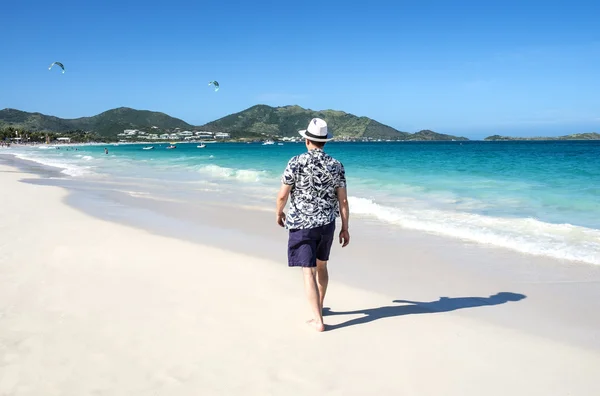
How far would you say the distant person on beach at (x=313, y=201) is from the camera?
13.4 feet

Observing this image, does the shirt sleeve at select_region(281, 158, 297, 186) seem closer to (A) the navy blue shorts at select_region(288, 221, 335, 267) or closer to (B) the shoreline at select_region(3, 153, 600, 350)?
(A) the navy blue shorts at select_region(288, 221, 335, 267)

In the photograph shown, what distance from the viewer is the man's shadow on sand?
466 cm

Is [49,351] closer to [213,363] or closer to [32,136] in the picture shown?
[213,363]

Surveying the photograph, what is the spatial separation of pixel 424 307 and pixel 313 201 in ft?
5.91

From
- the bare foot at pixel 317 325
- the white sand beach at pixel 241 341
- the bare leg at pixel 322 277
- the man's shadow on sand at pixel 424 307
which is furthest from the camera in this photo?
the man's shadow on sand at pixel 424 307

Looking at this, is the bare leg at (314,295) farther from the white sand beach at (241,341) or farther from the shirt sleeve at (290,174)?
the shirt sleeve at (290,174)

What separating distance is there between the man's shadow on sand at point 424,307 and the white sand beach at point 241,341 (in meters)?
0.03

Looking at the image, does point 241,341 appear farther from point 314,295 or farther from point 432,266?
point 432,266

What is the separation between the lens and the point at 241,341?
400cm

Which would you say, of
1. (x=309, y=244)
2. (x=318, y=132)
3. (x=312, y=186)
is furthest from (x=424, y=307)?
(x=318, y=132)

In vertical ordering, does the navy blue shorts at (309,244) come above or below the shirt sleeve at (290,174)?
below

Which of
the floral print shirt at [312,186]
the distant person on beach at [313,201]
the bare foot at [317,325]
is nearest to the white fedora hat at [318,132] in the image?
the distant person on beach at [313,201]

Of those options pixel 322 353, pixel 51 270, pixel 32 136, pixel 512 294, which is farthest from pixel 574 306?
pixel 32 136

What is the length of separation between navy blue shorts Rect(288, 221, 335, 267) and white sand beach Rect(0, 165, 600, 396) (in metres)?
0.63
